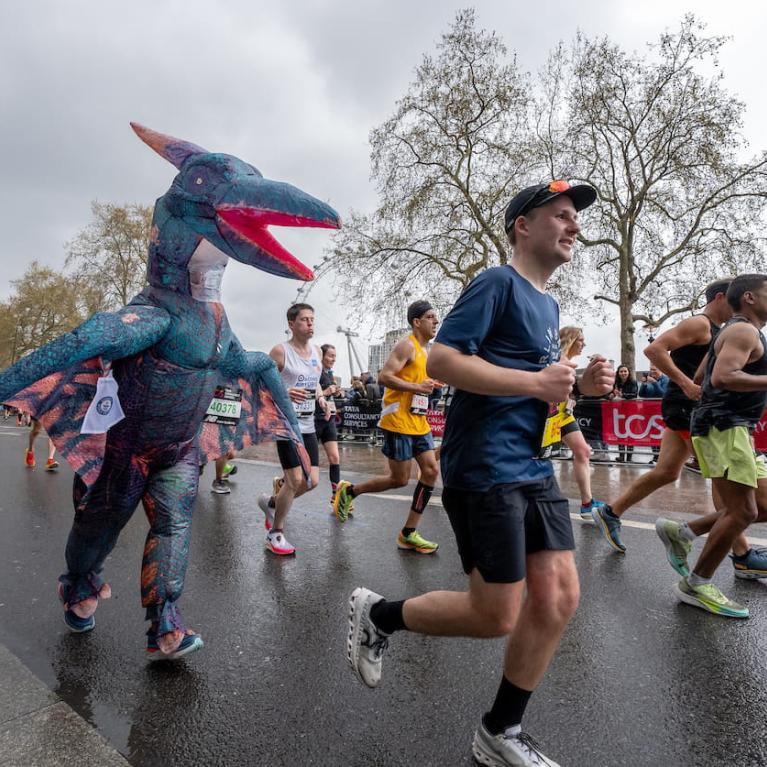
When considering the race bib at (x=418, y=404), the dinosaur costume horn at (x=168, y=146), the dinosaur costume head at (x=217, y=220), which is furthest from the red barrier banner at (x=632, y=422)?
the dinosaur costume horn at (x=168, y=146)

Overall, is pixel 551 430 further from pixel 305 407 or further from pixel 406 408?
pixel 305 407

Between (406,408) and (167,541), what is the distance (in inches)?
98.3

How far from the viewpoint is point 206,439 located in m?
3.00

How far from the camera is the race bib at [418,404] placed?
471 centimetres

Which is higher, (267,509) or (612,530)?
(612,530)

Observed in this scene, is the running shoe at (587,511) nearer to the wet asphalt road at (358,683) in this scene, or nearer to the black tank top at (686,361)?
the wet asphalt road at (358,683)

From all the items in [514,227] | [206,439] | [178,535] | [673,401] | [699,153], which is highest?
[699,153]

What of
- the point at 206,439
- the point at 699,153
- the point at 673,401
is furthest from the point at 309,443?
the point at 699,153

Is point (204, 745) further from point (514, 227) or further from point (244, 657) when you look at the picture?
point (514, 227)

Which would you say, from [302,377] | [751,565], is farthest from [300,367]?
[751,565]

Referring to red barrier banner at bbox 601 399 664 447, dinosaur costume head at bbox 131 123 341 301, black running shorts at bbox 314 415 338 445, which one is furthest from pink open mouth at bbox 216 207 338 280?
red barrier banner at bbox 601 399 664 447

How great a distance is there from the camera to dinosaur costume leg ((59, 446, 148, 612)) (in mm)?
2596

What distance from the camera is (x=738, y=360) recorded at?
311 cm

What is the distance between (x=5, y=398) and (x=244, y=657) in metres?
1.51
